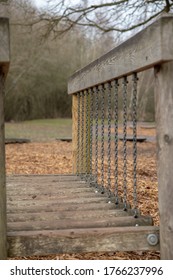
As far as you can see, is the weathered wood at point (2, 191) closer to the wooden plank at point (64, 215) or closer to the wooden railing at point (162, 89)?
the wooden plank at point (64, 215)

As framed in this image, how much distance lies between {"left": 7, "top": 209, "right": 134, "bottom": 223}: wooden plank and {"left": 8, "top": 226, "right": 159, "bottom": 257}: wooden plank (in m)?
0.36

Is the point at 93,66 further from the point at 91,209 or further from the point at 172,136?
the point at 172,136

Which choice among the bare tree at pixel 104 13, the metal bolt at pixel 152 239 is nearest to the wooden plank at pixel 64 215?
the metal bolt at pixel 152 239

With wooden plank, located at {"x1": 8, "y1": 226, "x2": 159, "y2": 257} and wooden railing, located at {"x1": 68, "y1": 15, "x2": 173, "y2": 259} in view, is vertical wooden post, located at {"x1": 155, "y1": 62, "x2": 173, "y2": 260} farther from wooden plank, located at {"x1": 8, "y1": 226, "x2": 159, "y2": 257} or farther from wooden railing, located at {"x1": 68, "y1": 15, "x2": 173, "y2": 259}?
wooden plank, located at {"x1": 8, "y1": 226, "x2": 159, "y2": 257}

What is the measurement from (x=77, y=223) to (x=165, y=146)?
70cm

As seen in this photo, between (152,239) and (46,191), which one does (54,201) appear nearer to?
(46,191)

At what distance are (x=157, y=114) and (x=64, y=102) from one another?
32.0 metres

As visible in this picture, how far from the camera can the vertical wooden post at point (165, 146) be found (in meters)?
2.36

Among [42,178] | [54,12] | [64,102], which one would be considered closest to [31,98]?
[64,102]

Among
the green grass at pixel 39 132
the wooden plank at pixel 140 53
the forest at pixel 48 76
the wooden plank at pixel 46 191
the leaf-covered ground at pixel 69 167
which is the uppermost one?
the forest at pixel 48 76

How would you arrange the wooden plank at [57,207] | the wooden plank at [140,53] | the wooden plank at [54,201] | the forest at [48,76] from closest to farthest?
1. the wooden plank at [140,53]
2. the wooden plank at [57,207]
3. the wooden plank at [54,201]
4. the forest at [48,76]

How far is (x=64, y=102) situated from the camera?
34312mm

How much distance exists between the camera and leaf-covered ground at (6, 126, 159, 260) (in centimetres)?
357

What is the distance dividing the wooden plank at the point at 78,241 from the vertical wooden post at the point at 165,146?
186 millimetres
